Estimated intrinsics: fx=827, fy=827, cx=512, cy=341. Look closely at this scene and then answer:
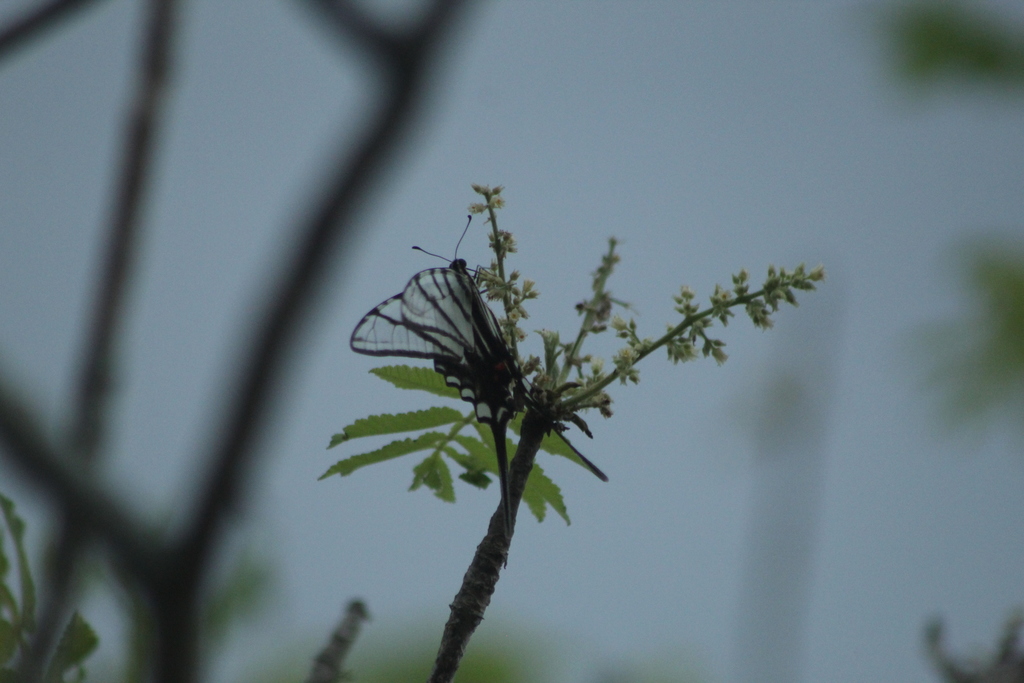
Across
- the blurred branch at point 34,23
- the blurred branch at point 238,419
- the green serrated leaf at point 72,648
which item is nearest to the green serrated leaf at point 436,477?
the green serrated leaf at point 72,648

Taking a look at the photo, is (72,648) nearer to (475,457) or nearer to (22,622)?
(22,622)

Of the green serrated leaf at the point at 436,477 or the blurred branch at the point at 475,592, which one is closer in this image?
the blurred branch at the point at 475,592

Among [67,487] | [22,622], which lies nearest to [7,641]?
→ [22,622]

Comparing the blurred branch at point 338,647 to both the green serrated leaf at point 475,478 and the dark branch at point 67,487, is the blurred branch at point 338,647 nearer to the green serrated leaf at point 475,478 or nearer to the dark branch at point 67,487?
the dark branch at point 67,487

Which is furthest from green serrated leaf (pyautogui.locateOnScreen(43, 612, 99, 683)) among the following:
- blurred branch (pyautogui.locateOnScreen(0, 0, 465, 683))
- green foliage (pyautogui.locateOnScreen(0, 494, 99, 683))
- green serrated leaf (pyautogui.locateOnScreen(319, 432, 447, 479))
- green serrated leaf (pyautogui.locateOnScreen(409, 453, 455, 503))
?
blurred branch (pyautogui.locateOnScreen(0, 0, 465, 683))

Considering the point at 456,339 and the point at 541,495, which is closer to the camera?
the point at 541,495

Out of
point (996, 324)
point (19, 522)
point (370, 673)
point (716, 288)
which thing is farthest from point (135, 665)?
point (370, 673)

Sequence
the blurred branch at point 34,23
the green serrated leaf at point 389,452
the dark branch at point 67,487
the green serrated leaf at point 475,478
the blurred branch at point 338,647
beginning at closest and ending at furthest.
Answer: the dark branch at point 67,487
the blurred branch at point 34,23
the blurred branch at point 338,647
the green serrated leaf at point 389,452
the green serrated leaf at point 475,478
